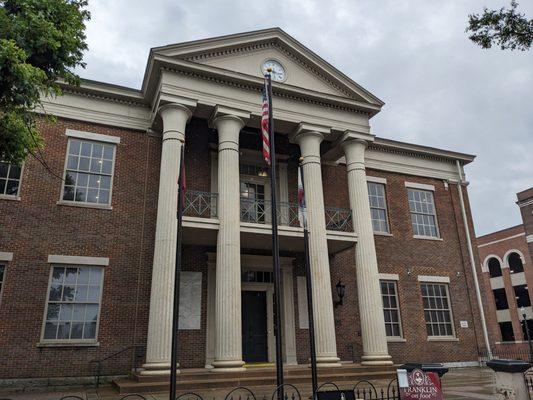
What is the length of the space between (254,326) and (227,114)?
7593 mm

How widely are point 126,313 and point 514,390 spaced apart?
34.9ft

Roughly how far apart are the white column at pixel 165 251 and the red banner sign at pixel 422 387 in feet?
22.7

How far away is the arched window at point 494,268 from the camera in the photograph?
41469 mm

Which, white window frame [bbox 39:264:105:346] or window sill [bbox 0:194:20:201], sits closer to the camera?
white window frame [bbox 39:264:105:346]

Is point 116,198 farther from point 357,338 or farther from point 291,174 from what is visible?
point 357,338

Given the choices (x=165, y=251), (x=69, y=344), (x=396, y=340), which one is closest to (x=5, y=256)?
(x=69, y=344)

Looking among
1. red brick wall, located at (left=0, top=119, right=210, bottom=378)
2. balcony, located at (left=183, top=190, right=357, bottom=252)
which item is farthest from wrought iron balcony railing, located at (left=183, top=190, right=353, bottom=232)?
red brick wall, located at (left=0, top=119, right=210, bottom=378)

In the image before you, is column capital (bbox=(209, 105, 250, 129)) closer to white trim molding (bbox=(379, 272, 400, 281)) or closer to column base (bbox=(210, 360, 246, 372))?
column base (bbox=(210, 360, 246, 372))

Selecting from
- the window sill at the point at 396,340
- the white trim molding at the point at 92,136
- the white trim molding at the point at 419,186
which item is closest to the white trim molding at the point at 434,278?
the window sill at the point at 396,340

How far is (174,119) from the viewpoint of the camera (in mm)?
13852

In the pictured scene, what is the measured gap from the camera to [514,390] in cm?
743

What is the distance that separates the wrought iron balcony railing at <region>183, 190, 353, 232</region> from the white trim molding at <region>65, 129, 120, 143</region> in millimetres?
3216

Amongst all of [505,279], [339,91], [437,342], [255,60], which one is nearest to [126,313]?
[255,60]

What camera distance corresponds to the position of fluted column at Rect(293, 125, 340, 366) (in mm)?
13570
